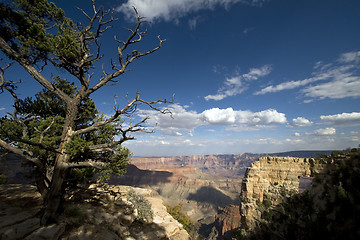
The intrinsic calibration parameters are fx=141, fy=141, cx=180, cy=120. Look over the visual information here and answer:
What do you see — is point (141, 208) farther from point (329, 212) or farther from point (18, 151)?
point (329, 212)

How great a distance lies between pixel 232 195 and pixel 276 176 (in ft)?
469

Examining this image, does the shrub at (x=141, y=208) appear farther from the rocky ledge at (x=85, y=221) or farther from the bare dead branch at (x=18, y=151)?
the bare dead branch at (x=18, y=151)

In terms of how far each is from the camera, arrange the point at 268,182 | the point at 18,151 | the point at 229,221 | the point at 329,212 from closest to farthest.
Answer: the point at 18,151, the point at 329,212, the point at 268,182, the point at 229,221

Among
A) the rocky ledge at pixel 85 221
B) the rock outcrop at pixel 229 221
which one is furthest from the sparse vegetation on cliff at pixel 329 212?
the rock outcrop at pixel 229 221

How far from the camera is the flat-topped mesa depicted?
28758 millimetres

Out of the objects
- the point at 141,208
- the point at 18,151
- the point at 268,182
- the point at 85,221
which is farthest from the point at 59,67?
the point at 268,182

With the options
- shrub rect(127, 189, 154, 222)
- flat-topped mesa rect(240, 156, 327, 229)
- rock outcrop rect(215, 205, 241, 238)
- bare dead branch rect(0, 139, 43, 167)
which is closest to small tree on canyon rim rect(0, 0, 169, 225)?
bare dead branch rect(0, 139, 43, 167)

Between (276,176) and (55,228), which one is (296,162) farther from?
(55,228)

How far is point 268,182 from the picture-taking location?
31.9 meters

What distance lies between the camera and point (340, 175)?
813cm

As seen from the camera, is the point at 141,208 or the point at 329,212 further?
the point at 141,208

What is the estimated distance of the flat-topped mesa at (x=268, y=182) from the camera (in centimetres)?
2876

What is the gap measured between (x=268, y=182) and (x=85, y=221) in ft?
118

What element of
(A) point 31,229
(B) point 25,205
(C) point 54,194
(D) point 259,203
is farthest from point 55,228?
(D) point 259,203
